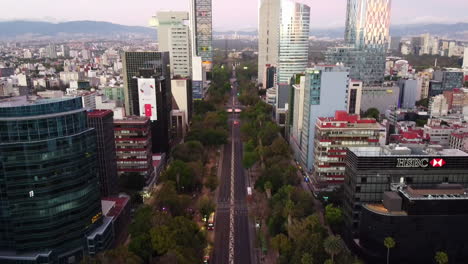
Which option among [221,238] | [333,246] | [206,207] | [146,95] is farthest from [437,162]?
[146,95]

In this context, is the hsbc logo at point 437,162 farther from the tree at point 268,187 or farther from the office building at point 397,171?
the tree at point 268,187

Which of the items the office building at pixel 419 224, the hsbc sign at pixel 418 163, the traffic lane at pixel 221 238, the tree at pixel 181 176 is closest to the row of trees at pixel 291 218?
the office building at pixel 419 224

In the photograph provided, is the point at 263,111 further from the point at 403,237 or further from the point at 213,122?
the point at 403,237

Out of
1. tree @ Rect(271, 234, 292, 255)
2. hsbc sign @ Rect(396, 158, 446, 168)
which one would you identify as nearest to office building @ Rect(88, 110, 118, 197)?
tree @ Rect(271, 234, 292, 255)

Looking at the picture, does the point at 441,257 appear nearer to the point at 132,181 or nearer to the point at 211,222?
the point at 211,222

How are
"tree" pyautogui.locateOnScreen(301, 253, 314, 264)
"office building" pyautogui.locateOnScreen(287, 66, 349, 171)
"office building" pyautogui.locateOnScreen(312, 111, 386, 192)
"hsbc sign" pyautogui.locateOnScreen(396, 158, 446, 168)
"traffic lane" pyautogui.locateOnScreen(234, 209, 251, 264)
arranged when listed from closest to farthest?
"tree" pyautogui.locateOnScreen(301, 253, 314, 264)
"hsbc sign" pyautogui.locateOnScreen(396, 158, 446, 168)
"traffic lane" pyautogui.locateOnScreen(234, 209, 251, 264)
"office building" pyautogui.locateOnScreen(312, 111, 386, 192)
"office building" pyautogui.locateOnScreen(287, 66, 349, 171)

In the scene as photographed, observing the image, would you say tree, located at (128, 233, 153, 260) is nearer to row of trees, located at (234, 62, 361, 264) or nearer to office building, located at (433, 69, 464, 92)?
row of trees, located at (234, 62, 361, 264)
